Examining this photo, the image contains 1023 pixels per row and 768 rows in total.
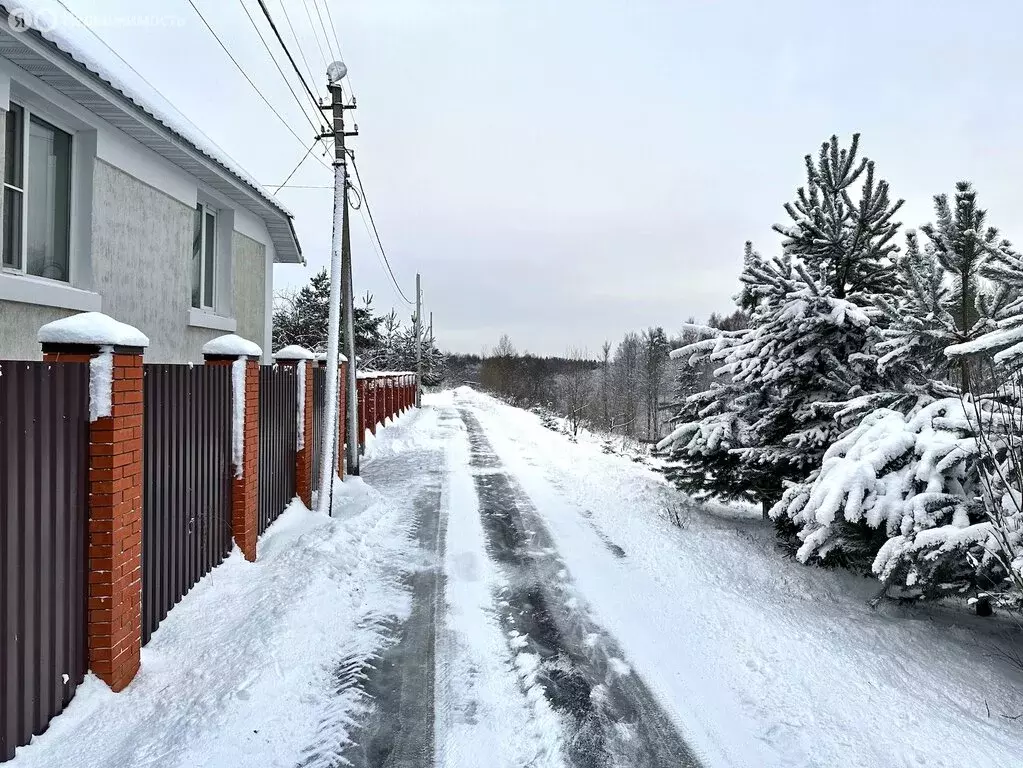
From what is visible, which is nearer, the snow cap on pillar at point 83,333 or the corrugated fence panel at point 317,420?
the snow cap on pillar at point 83,333

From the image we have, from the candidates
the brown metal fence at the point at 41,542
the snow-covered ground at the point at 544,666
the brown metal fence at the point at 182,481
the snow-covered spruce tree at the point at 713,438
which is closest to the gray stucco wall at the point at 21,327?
the brown metal fence at the point at 182,481

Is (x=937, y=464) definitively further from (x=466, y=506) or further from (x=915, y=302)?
(x=466, y=506)

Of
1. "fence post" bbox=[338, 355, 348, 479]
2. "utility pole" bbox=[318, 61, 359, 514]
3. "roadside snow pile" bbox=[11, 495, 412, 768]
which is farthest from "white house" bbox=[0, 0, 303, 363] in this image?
"roadside snow pile" bbox=[11, 495, 412, 768]

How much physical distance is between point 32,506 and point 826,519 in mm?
4482

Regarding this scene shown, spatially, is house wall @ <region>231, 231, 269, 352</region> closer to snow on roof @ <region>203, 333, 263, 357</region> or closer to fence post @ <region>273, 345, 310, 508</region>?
fence post @ <region>273, 345, 310, 508</region>

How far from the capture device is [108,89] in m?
5.15

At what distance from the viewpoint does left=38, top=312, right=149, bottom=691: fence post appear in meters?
2.87

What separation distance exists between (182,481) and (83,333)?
5.19 feet

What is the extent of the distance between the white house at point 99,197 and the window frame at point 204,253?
24 millimetres

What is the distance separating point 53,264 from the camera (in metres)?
5.49

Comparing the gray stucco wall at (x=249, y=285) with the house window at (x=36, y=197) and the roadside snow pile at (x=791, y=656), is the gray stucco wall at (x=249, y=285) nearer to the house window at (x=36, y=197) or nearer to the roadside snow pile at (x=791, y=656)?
the house window at (x=36, y=197)

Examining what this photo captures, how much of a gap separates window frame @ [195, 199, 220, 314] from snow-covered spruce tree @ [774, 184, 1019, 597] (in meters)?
8.08

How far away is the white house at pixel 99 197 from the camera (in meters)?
4.69

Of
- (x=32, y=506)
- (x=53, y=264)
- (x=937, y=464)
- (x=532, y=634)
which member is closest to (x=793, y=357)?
(x=937, y=464)
